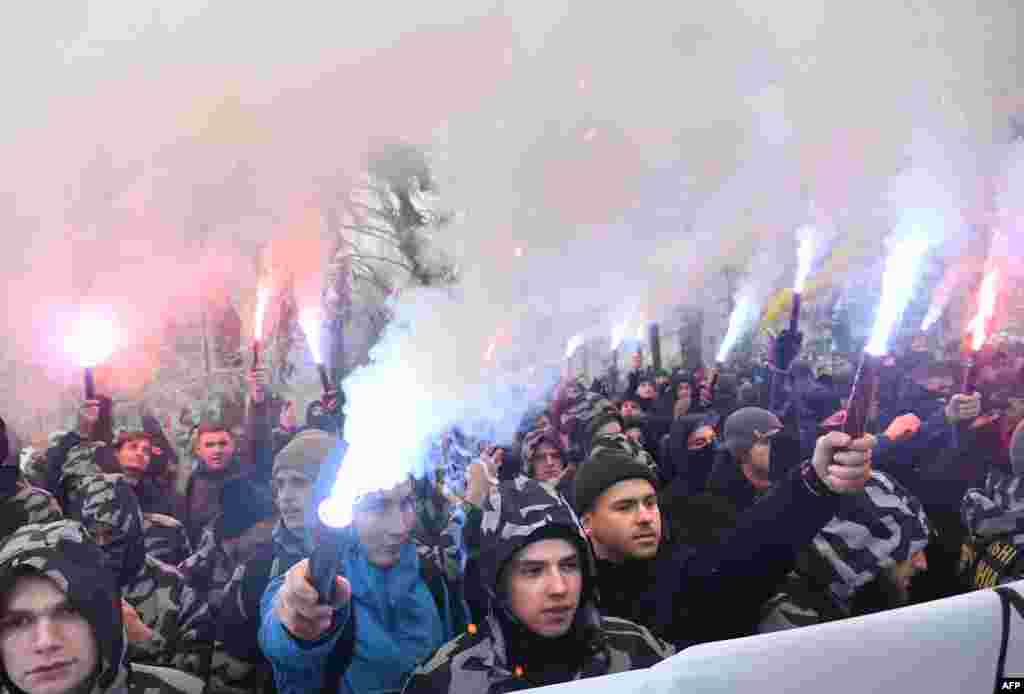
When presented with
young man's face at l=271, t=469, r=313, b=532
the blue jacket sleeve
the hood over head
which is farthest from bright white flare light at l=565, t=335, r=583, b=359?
the hood over head

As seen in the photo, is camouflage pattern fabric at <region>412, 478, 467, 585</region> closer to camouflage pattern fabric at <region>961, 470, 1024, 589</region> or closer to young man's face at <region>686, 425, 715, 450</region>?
young man's face at <region>686, 425, 715, 450</region>

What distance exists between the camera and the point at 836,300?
2828 millimetres

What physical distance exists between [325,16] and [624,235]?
3.57 ft

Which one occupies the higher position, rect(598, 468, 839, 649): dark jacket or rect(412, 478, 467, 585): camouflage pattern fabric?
rect(412, 478, 467, 585): camouflage pattern fabric

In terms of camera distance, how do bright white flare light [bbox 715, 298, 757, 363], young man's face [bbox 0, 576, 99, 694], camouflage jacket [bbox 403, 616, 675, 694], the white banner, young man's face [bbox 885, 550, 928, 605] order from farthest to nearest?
bright white flare light [bbox 715, 298, 757, 363], young man's face [bbox 885, 550, 928, 605], camouflage jacket [bbox 403, 616, 675, 694], the white banner, young man's face [bbox 0, 576, 99, 694]

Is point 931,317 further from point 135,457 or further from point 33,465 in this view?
point 33,465

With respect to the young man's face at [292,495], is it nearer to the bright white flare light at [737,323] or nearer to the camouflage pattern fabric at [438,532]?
the camouflage pattern fabric at [438,532]

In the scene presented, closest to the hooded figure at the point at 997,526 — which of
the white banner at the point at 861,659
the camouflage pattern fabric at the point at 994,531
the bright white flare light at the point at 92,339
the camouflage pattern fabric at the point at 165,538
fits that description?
the camouflage pattern fabric at the point at 994,531

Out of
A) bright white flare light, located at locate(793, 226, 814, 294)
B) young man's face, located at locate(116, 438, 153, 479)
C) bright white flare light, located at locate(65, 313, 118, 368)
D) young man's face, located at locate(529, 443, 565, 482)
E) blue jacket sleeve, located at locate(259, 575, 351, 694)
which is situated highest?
bright white flare light, located at locate(793, 226, 814, 294)

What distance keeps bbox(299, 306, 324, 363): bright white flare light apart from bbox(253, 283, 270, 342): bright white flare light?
96 millimetres

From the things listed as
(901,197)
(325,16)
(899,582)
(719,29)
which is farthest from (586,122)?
(899,582)

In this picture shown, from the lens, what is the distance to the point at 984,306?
9.95ft

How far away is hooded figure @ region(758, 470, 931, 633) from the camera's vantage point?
93.4 inches

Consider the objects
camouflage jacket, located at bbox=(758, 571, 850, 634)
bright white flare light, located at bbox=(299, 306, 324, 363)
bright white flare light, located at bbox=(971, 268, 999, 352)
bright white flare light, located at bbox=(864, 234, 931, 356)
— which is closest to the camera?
bright white flare light, located at bbox=(299, 306, 324, 363)
